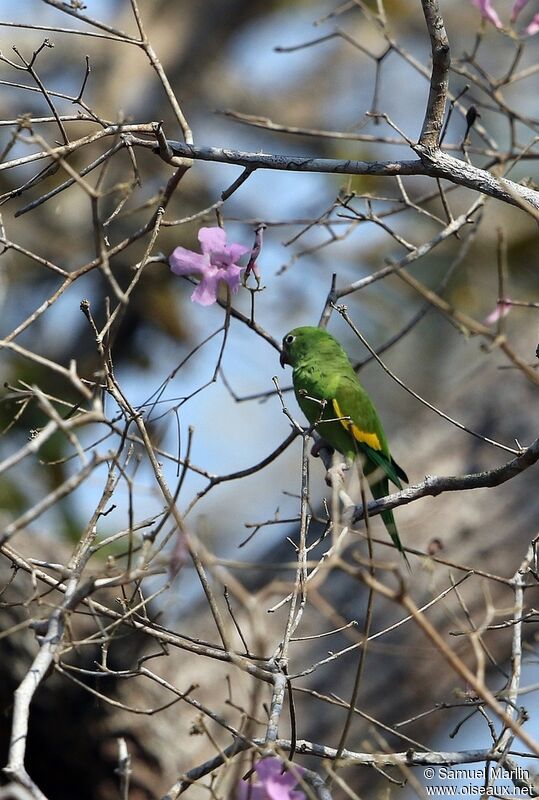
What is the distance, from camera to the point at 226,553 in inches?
342

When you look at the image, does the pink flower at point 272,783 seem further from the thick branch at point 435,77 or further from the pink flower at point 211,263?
the thick branch at point 435,77

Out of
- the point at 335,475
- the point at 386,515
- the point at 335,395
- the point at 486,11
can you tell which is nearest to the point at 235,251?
the point at 335,475

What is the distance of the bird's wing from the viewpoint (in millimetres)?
3879

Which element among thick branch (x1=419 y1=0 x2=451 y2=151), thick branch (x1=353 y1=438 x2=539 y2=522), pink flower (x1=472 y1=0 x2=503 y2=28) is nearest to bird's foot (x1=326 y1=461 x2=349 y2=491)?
thick branch (x1=353 y1=438 x2=539 y2=522)

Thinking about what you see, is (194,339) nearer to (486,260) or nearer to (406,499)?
(486,260)

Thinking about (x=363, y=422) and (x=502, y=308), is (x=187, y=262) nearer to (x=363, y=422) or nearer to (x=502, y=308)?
(x=502, y=308)

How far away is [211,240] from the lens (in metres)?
2.65

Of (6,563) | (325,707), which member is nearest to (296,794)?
(6,563)

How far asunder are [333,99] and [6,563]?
25.4ft

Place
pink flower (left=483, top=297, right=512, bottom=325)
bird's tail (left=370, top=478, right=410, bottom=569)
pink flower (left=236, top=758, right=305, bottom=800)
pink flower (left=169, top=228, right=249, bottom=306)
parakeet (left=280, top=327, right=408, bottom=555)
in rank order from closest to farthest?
pink flower (left=483, top=297, right=512, bottom=325)
pink flower (left=236, top=758, right=305, bottom=800)
pink flower (left=169, top=228, right=249, bottom=306)
bird's tail (left=370, top=478, right=410, bottom=569)
parakeet (left=280, top=327, right=408, bottom=555)

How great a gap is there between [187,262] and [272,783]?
57.0 inches

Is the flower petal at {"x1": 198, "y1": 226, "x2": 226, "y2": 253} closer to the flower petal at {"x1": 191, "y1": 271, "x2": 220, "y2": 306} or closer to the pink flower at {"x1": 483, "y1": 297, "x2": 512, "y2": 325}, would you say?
the flower petal at {"x1": 191, "y1": 271, "x2": 220, "y2": 306}

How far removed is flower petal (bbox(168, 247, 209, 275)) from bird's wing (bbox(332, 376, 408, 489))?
1333 millimetres

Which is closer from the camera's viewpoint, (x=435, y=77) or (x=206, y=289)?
(x=435, y=77)
